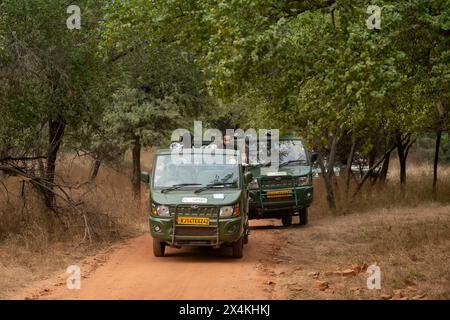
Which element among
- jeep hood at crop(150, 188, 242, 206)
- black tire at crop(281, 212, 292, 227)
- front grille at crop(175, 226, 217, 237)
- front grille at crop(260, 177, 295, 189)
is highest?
jeep hood at crop(150, 188, 242, 206)

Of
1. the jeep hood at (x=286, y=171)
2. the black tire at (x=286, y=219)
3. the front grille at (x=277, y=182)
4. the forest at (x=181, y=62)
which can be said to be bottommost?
the black tire at (x=286, y=219)

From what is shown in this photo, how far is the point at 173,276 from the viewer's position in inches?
494

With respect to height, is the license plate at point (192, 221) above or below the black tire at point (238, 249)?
above

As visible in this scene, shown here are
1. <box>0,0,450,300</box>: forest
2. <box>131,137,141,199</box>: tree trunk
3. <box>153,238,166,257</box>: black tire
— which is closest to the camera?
<box>0,0,450,300</box>: forest

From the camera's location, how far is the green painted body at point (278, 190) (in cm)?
2108

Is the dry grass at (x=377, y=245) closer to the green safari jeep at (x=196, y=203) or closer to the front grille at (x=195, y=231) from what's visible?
the green safari jeep at (x=196, y=203)

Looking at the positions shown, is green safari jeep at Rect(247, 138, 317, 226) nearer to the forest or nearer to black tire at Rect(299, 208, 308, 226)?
black tire at Rect(299, 208, 308, 226)

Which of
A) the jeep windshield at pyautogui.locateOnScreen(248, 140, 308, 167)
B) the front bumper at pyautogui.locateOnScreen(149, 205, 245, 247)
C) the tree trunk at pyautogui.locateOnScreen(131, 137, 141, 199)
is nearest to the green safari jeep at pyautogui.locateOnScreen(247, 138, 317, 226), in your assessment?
the jeep windshield at pyautogui.locateOnScreen(248, 140, 308, 167)

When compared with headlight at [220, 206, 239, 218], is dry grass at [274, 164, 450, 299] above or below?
below

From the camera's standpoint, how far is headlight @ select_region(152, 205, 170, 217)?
14438mm

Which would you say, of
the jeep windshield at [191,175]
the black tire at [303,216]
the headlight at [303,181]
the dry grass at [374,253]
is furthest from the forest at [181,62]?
the black tire at [303,216]

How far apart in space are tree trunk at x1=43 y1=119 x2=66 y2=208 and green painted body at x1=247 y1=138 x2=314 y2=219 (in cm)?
546

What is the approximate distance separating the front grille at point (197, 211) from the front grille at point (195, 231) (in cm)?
24

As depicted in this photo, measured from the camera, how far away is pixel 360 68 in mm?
11750
